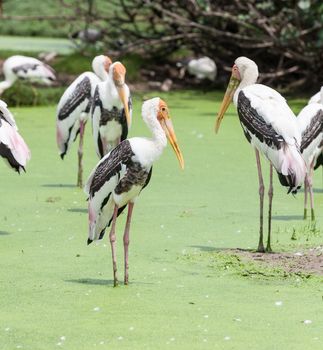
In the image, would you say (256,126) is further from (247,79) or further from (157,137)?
(157,137)

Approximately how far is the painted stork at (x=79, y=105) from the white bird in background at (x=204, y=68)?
550cm

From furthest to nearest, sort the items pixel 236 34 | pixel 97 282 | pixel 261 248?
pixel 236 34 < pixel 261 248 < pixel 97 282

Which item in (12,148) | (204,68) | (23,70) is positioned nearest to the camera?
(12,148)

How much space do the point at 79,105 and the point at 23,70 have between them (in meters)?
3.50

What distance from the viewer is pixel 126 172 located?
5.64 meters

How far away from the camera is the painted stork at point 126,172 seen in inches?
221

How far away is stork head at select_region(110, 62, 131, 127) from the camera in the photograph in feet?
24.8

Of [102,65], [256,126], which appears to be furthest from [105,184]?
[102,65]

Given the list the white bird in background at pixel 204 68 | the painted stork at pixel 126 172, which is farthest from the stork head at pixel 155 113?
the white bird in background at pixel 204 68

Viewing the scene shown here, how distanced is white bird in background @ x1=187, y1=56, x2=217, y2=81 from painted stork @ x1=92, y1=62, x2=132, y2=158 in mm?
6419

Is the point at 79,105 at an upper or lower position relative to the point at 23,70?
upper

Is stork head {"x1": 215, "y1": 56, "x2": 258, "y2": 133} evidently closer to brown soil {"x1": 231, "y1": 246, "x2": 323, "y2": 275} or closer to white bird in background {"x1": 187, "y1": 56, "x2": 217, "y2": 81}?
brown soil {"x1": 231, "y1": 246, "x2": 323, "y2": 275}

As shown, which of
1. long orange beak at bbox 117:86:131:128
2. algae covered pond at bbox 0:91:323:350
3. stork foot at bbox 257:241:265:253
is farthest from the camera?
long orange beak at bbox 117:86:131:128

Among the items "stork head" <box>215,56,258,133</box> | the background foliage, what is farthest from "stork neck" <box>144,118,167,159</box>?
the background foliage
